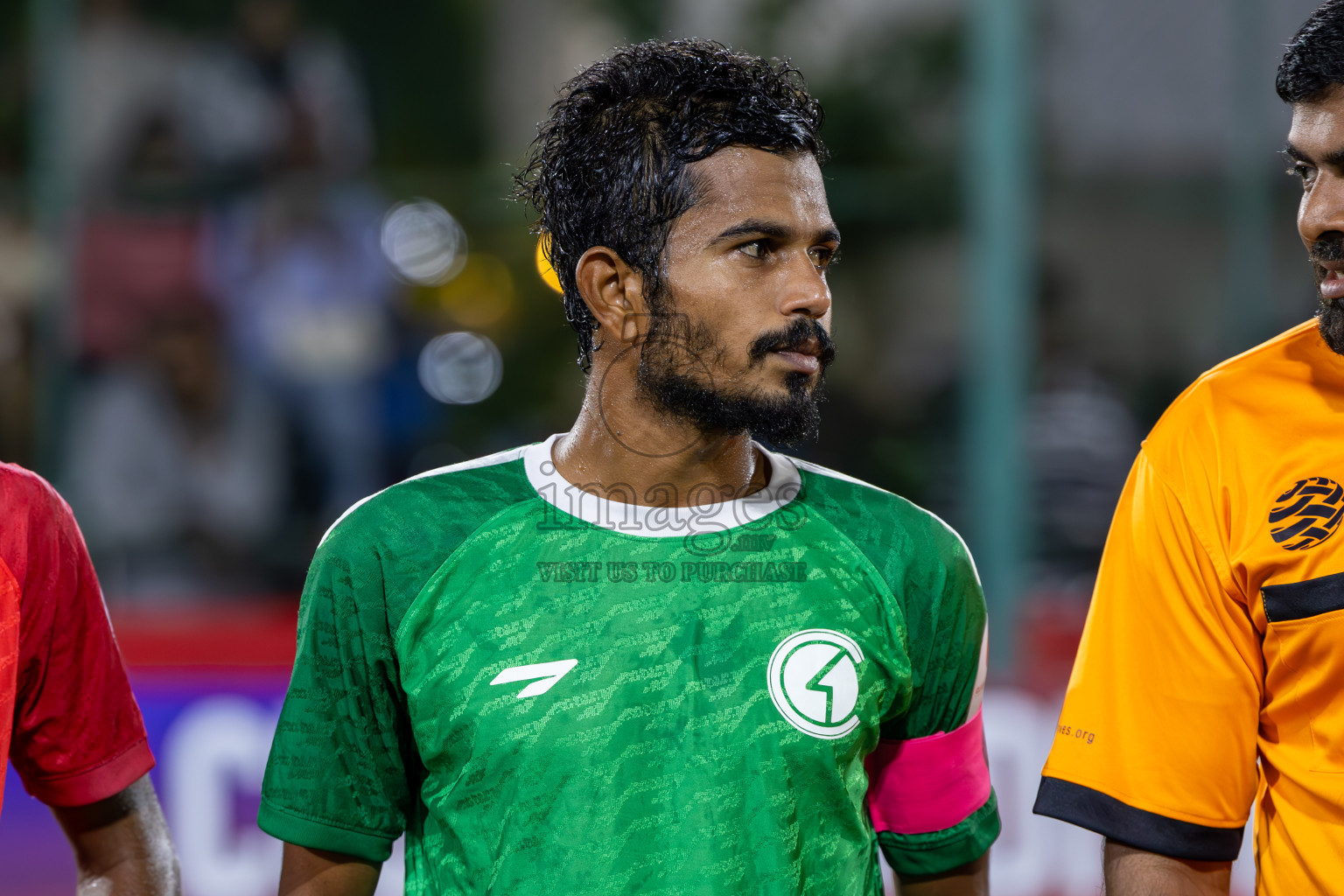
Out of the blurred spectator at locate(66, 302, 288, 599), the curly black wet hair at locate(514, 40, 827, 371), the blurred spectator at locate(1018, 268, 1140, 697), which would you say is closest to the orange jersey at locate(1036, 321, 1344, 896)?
the curly black wet hair at locate(514, 40, 827, 371)

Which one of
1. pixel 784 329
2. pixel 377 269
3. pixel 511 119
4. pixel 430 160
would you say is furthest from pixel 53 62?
pixel 784 329

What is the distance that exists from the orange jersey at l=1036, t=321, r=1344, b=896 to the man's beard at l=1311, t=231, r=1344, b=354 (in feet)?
0.37

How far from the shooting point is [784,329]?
82.7 inches

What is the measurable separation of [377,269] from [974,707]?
16.1ft

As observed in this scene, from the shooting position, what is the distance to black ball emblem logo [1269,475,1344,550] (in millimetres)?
1990

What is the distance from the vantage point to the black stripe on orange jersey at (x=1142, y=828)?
200 cm

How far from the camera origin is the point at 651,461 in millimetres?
2211

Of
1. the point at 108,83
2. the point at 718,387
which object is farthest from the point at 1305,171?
the point at 108,83

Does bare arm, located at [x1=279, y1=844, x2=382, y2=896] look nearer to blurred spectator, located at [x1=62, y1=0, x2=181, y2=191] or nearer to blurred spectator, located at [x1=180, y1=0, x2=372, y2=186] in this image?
blurred spectator, located at [x1=180, y1=0, x2=372, y2=186]

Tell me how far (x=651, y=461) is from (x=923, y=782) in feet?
2.07

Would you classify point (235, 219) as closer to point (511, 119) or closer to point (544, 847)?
point (511, 119)

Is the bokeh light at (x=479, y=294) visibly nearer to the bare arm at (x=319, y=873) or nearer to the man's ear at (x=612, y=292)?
the man's ear at (x=612, y=292)

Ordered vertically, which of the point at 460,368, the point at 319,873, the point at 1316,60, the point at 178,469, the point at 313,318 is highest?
the point at 1316,60

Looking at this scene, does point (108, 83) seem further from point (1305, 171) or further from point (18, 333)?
point (1305, 171)
